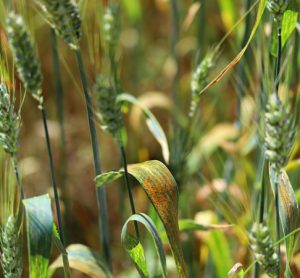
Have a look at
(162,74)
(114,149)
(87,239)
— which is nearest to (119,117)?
(87,239)

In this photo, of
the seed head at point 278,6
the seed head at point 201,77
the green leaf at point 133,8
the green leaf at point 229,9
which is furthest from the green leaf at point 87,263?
the green leaf at point 133,8

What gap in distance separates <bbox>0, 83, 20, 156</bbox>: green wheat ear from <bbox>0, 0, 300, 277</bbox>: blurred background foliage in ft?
0.62

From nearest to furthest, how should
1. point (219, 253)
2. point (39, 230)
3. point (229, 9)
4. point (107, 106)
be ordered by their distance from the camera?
point (39, 230) < point (107, 106) < point (219, 253) < point (229, 9)

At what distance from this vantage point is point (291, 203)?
1081mm

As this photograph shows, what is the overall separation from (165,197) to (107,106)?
181mm

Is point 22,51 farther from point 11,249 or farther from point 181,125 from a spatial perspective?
point 181,125

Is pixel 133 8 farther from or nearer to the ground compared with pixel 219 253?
farther from the ground

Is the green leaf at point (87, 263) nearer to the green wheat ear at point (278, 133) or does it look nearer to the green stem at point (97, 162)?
the green stem at point (97, 162)

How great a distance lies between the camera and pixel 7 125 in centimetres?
102

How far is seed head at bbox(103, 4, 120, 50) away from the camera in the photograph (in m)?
1.50

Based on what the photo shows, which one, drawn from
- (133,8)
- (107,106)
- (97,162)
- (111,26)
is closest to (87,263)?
(97,162)

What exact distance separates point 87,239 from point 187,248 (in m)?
0.54

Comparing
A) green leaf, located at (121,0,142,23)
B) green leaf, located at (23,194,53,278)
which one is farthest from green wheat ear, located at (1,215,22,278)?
green leaf, located at (121,0,142,23)

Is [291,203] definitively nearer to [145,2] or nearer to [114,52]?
[114,52]
